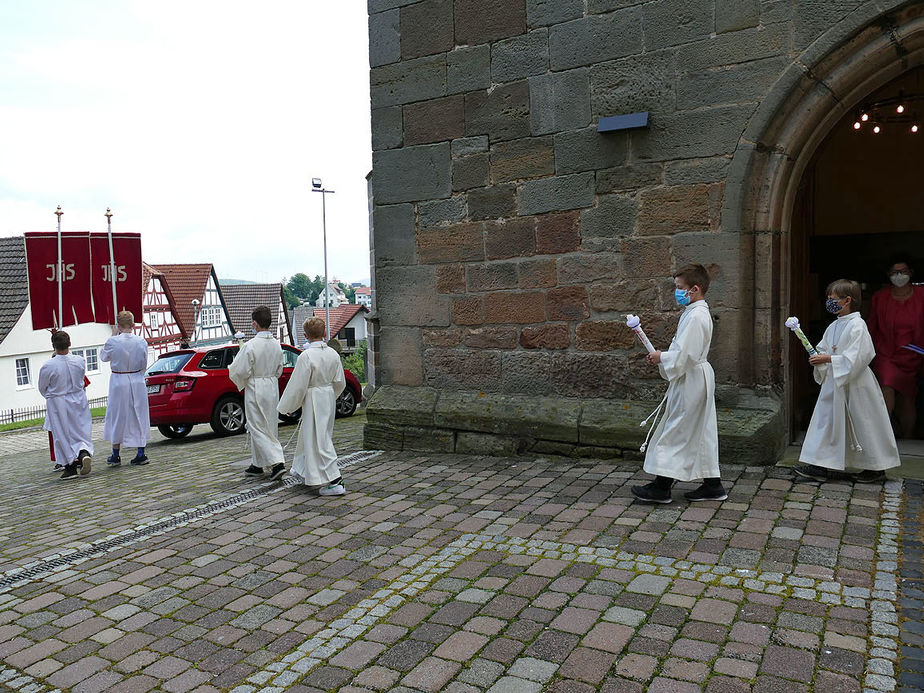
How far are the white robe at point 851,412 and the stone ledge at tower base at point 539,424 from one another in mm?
518

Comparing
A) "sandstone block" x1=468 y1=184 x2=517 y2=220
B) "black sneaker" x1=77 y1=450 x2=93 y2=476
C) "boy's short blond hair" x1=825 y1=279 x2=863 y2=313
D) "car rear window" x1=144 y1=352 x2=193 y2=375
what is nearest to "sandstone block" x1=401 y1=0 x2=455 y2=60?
"sandstone block" x1=468 y1=184 x2=517 y2=220

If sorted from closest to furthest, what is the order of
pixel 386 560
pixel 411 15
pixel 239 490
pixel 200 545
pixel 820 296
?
1. pixel 386 560
2. pixel 200 545
3. pixel 239 490
4. pixel 411 15
5. pixel 820 296

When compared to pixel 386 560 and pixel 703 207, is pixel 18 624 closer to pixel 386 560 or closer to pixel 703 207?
pixel 386 560

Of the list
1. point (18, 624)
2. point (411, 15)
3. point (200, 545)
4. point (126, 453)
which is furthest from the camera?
point (126, 453)

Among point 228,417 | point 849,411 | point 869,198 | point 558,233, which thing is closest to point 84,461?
point 228,417

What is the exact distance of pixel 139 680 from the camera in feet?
10.00

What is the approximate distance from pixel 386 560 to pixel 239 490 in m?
2.52

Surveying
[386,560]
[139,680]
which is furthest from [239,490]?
[139,680]

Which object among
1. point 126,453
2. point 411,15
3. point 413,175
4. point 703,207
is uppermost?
point 411,15

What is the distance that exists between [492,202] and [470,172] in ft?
1.22

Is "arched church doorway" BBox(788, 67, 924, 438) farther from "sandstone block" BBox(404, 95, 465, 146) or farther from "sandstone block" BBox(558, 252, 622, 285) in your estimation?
"sandstone block" BBox(404, 95, 465, 146)

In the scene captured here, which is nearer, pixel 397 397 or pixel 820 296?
pixel 397 397

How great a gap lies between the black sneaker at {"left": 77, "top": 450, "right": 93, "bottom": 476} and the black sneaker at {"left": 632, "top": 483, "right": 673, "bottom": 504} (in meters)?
6.43

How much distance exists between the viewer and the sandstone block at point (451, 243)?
7.02 m
